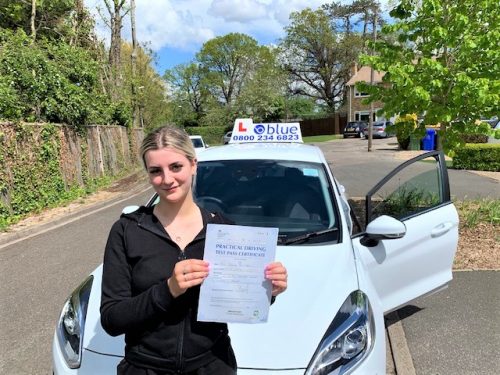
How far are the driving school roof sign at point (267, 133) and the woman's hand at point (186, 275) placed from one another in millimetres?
3933

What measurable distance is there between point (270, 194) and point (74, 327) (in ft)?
6.00

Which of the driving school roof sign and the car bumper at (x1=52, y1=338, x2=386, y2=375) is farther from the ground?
the driving school roof sign

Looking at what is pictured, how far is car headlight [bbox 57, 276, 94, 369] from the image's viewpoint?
2477 mm

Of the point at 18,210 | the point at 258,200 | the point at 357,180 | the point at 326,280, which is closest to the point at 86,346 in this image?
the point at 326,280

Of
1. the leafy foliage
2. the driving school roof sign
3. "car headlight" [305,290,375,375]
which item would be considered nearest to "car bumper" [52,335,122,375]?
"car headlight" [305,290,375,375]

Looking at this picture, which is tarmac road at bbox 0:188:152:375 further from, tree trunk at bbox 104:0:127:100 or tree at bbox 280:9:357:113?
tree at bbox 280:9:357:113

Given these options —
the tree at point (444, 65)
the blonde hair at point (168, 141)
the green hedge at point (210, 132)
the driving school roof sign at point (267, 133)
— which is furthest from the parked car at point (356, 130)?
the blonde hair at point (168, 141)

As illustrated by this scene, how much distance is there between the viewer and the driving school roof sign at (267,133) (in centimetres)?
551

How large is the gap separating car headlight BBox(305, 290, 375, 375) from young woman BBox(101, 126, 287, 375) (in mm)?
630

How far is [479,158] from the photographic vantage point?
1706 cm

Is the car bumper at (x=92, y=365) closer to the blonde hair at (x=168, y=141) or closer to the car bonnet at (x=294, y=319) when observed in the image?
the car bonnet at (x=294, y=319)

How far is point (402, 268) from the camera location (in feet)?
12.3

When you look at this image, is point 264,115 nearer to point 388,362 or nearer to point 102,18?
point 102,18

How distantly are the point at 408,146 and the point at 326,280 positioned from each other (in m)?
26.7
